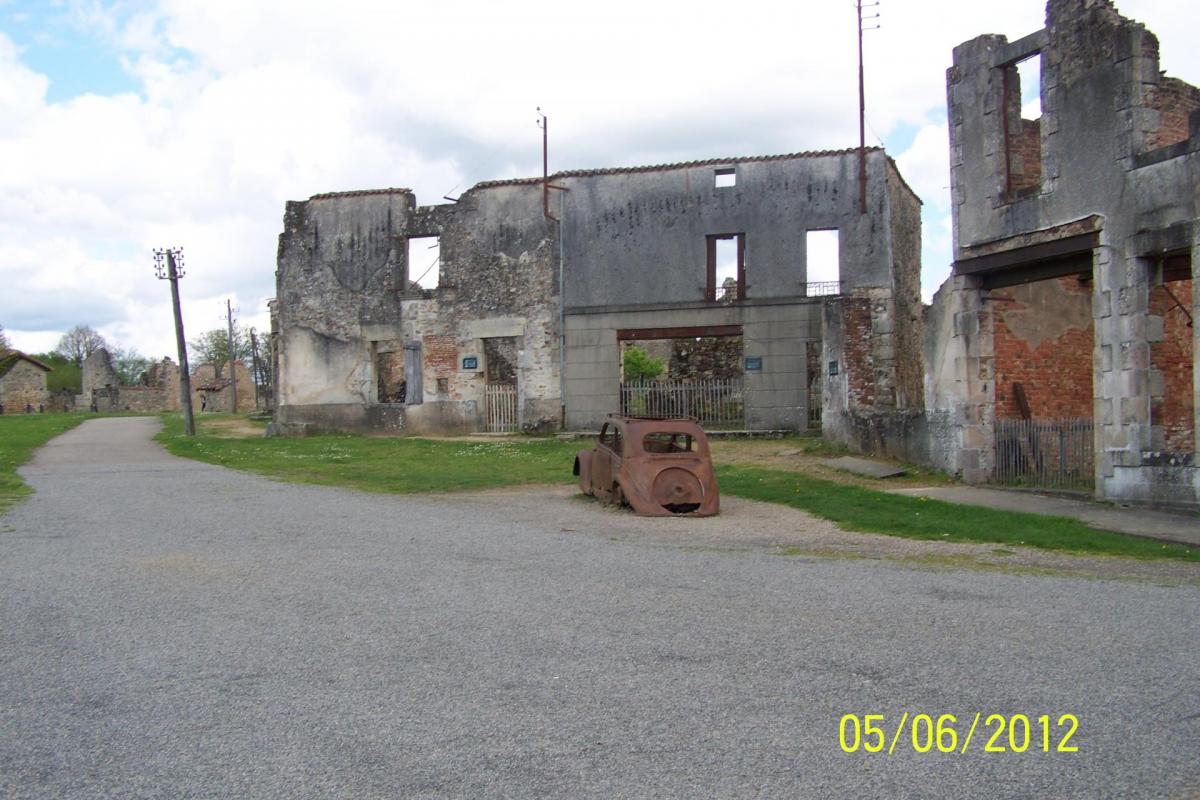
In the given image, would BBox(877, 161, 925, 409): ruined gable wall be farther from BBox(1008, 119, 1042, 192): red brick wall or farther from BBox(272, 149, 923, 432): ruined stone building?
BBox(1008, 119, 1042, 192): red brick wall

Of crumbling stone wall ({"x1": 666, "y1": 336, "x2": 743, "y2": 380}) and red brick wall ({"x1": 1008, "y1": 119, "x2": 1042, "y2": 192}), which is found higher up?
red brick wall ({"x1": 1008, "y1": 119, "x2": 1042, "y2": 192})

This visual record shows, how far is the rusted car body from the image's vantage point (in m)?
12.9

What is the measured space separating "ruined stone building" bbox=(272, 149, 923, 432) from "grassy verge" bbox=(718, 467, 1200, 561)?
787cm

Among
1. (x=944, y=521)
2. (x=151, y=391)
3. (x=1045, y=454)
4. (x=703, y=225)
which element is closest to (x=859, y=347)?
(x=703, y=225)

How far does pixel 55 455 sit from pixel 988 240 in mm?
21506

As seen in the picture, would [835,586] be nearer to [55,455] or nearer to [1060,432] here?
[1060,432]

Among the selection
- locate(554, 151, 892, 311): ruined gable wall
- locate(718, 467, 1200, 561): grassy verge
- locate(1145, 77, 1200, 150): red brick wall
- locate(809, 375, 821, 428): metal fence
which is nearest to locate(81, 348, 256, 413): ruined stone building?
locate(554, 151, 892, 311): ruined gable wall

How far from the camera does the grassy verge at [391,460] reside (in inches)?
685

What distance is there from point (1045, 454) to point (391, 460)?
43.2 ft

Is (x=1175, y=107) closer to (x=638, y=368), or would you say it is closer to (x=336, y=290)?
(x=336, y=290)

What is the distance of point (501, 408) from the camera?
28.8 metres

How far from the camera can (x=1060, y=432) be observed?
577 inches

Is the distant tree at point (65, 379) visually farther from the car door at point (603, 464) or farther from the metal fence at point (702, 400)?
the car door at point (603, 464)
